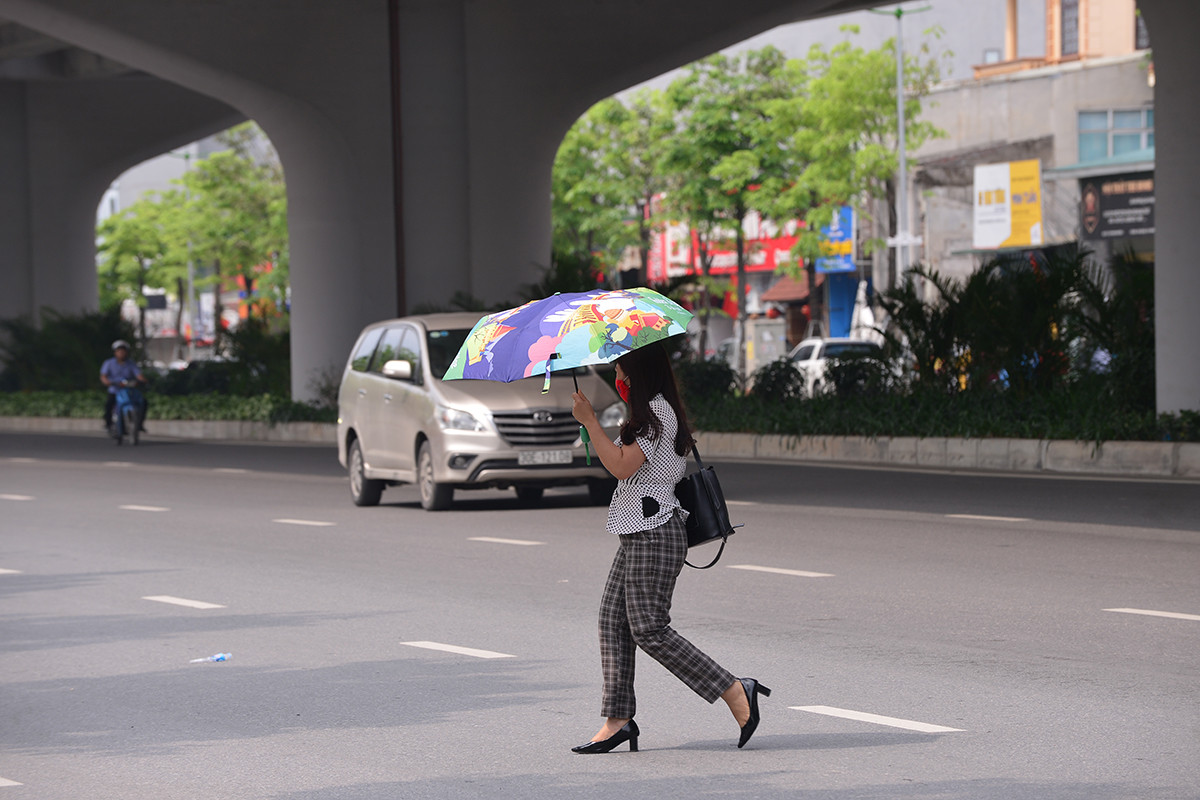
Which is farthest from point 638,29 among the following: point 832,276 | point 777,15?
point 832,276

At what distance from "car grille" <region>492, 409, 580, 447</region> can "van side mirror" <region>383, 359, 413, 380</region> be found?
1.08 meters

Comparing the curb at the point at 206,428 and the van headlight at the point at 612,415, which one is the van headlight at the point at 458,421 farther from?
the curb at the point at 206,428

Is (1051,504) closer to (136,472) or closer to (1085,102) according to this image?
(136,472)

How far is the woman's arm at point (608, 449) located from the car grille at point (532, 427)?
9.23 m

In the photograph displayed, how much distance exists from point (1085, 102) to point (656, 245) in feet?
70.8

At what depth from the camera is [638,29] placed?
95.6 feet

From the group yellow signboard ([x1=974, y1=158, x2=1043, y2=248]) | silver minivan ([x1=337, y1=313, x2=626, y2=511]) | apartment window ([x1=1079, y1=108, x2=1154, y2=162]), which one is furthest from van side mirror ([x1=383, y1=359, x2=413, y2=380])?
apartment window ([x1=1079, y1=108, x2=1154, y2=162])

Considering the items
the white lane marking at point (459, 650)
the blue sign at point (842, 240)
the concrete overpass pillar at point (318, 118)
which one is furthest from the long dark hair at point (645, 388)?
the blue sign at point (842, 240)

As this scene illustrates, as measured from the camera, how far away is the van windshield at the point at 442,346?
1625 centimetres

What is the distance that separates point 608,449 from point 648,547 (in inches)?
15.5

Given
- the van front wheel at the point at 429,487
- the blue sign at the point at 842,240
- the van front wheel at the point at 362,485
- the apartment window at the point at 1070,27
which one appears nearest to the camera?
the van front wheel at the point at 429,487

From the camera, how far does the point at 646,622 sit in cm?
615

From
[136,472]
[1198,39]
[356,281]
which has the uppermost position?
[1198,39]

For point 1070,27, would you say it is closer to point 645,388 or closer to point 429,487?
point 429,487
